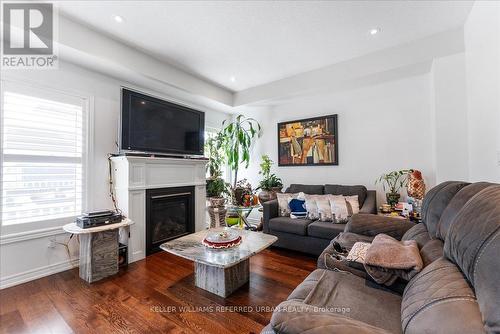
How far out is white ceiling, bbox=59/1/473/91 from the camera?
208 cm

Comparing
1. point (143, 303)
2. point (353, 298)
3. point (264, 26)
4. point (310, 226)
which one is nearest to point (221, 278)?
point (143, 303)

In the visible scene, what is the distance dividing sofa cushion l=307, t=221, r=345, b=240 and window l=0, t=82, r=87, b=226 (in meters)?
2.81

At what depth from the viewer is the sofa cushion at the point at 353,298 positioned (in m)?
1.06

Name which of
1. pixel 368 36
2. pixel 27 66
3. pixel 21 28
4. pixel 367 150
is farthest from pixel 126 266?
pixel 368 36

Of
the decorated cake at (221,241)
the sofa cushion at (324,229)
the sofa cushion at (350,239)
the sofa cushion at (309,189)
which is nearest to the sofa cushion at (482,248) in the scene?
the sofa cushion at (350,239)

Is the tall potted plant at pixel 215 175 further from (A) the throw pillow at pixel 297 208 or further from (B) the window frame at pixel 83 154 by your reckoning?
(B) the window frame at pixel 83 154

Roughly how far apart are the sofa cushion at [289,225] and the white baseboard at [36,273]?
2.45 m

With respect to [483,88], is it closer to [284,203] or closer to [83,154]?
[284,203]

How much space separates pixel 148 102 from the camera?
117 inches

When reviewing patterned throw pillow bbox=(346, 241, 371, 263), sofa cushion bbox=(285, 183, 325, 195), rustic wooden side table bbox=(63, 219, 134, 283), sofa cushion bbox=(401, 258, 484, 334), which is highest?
sofa cushion bbox=(285, 183, 325, 195)

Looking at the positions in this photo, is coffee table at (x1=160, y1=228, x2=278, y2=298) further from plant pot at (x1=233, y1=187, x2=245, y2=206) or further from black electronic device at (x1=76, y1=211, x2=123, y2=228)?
plant pot at (x1=233, y1=187, x2=245, y2=206)

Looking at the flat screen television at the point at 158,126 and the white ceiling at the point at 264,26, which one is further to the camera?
the flat screen television at the point at 158,126

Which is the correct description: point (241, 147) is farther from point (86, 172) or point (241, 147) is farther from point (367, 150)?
point (86, 172)

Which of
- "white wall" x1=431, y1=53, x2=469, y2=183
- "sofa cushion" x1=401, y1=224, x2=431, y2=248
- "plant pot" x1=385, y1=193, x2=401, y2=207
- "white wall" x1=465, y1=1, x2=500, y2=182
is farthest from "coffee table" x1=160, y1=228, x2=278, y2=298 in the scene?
"white wall" x1=431, y1=53, x2=469, y2=183
